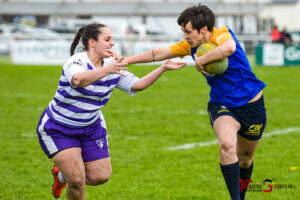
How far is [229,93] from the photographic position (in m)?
5.07

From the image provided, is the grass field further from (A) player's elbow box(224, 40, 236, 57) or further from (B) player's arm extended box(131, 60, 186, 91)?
(A) player's elbow box(224, 40, 236, 57)

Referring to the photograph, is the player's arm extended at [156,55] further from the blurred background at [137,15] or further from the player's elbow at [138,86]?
the blurred background at [137,15]

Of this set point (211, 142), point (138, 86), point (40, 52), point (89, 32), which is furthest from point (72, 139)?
point (40, 52)

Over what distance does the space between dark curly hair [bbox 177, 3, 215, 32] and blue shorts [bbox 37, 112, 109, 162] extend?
1358 millimetres

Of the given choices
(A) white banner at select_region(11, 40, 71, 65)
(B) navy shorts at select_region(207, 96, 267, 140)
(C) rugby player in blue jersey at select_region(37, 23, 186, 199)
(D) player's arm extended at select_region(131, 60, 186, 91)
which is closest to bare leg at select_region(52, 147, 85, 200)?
(C) rugby player in blue jersey at select_region(37, 23, 186, 199)

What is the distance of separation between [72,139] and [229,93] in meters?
1.60

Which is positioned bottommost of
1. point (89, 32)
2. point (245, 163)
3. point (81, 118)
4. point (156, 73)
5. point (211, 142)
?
point (211, 142)

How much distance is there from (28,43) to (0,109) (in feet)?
42.9

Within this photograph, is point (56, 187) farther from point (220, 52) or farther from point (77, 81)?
point (220, 52)

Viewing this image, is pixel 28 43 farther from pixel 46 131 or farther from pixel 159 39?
pixel 46 131

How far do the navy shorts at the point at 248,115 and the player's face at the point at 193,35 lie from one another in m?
0.67

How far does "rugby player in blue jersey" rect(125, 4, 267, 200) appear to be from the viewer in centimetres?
480

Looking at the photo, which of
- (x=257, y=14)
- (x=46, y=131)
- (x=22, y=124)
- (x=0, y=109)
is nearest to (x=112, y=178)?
(x=46, y=131)

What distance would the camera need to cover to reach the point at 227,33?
16.4 ft
